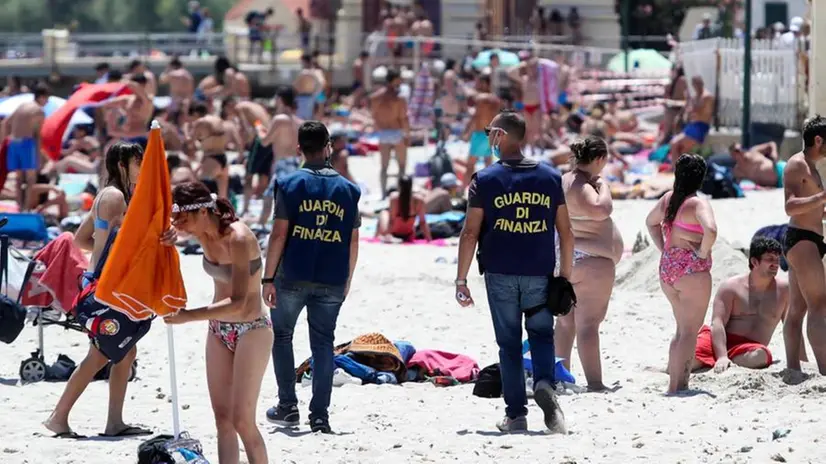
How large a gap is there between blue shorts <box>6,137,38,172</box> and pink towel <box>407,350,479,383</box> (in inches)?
315

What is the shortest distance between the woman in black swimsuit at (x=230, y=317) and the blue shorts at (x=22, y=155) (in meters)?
10.1

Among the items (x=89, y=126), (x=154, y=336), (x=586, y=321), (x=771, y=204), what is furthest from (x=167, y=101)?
(x=586, y=321)

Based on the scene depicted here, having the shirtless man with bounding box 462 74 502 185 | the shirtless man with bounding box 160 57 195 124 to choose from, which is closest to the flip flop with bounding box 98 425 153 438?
the shirtless man with bounding box 462 74 502 185

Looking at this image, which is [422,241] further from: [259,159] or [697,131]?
[697,131]

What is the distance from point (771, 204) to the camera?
15.2 meters

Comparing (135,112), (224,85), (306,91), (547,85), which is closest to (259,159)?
(135,112)

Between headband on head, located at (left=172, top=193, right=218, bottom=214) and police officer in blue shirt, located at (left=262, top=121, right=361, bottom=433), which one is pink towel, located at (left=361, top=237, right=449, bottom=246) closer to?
police officer in blue shirt, located at (left=262, top=121, right=361, bottom=433)

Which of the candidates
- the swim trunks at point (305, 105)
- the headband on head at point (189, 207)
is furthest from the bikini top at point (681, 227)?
the swim trunks at point (305, 105)

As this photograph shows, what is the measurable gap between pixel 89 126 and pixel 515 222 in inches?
673

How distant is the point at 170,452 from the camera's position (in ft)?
Answer: 17.9

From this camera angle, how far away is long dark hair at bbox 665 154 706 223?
7234mm

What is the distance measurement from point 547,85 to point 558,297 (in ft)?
55.5

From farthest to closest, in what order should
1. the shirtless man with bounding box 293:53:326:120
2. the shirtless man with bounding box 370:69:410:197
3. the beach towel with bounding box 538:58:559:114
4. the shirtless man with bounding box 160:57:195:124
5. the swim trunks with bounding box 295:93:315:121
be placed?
1. the shirtless man with bounding box 160:57:195:124
2. the beach towel with bounding box 538:58:559:114
3. the shirtless man with bounding box 293:53:326:120
4. the swim trunks with bounding box 295:93:315:121
5. the shirtless man with bounding box 370:69:410:197

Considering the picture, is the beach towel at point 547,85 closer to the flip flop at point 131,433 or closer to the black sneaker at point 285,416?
the black sneaker at point 285,416
